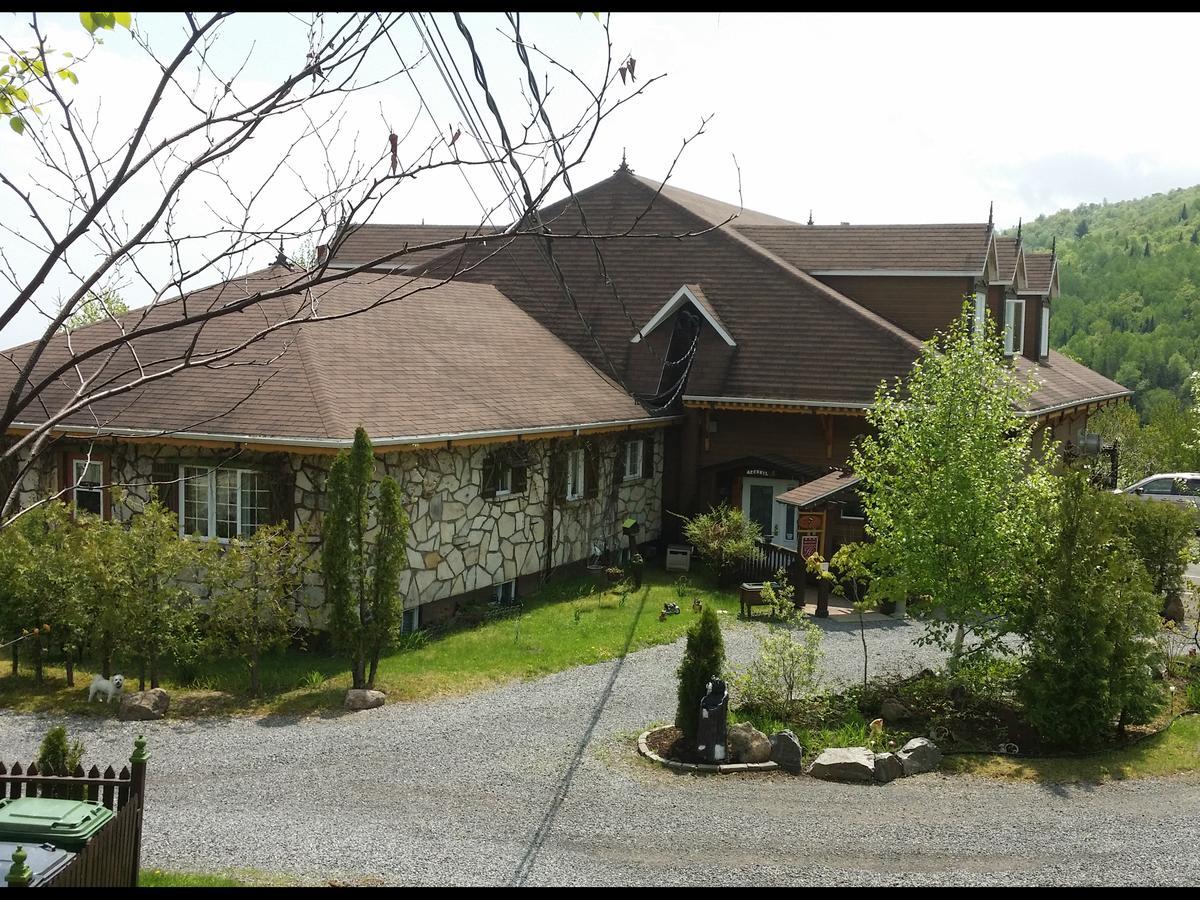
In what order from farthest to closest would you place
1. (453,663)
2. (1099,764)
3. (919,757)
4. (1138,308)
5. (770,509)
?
(1138,308) < (770,509) < (453,663) < (1099,764) < (919,757)

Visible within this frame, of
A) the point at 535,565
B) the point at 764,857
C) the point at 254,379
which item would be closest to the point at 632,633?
the point at 535,565

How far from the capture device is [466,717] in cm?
1446

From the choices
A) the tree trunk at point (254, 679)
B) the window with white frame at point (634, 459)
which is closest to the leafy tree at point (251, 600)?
the tree trunk at point (254, 679)

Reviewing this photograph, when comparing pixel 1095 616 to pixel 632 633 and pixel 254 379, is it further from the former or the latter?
pixel 254 379

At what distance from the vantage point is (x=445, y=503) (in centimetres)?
1942

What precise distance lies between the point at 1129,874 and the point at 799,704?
4.80 metres

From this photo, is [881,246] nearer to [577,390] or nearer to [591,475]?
[577,390]

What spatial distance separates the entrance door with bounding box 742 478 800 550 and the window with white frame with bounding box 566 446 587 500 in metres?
4.40

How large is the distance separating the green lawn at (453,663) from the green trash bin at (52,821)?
6.32 m

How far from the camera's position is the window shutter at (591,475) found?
24.0 m

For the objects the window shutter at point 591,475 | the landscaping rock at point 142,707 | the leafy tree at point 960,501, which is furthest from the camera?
the window shutter at point 591,475

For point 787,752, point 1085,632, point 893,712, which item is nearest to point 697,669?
point 787,752

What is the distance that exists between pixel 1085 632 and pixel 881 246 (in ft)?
55.0

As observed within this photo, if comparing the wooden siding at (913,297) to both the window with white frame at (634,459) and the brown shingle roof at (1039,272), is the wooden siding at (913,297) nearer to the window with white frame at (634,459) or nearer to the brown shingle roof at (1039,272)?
the brown shingle roof at (1039,272)
